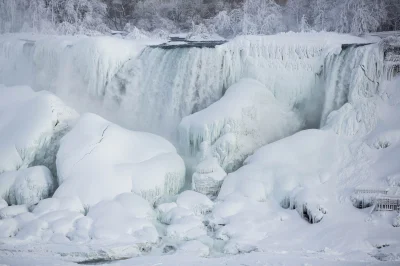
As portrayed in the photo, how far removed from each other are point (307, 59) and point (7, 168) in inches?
338

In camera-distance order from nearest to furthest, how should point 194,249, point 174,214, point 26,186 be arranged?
point 194,249 → point 174,214 → point 26,186

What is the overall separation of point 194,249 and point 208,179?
270 cm

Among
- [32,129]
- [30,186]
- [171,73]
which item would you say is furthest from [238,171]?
[32,129]

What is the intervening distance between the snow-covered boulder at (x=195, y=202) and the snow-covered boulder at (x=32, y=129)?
3931 millimetres

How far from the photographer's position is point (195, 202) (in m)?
10.9

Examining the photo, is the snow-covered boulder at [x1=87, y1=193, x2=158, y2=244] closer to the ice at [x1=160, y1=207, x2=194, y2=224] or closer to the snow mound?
the ice at [x1=160, y1=207, x2=194, y2=224]

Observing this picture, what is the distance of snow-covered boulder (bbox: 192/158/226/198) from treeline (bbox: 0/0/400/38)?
11047mm

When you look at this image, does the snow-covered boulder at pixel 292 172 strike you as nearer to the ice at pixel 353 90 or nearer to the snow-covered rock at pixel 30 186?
the ice at pixel 353 90

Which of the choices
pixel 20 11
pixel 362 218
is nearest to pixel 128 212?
pixel 362 218

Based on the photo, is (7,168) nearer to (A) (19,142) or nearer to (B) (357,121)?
(A) (19,142)

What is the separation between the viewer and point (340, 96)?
41.4 ft

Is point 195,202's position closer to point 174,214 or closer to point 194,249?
point 174,214

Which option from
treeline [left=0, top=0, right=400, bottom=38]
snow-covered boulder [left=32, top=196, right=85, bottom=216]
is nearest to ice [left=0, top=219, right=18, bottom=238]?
snow-covered boulder [left=32, top=196, right=85, bottom=216]

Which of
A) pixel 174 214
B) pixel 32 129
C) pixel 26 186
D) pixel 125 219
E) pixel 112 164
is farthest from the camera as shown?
pixel 32 129
